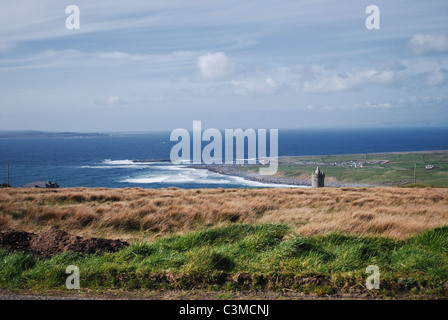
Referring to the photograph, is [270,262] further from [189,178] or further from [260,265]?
[189,178]

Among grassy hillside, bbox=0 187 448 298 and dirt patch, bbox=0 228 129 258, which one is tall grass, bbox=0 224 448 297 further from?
dirt patch, bbox=0 228 129 258

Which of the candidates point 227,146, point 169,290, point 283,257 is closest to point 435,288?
point 283,257

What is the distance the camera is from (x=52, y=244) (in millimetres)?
7504

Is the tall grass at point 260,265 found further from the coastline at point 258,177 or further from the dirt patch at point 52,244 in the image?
the coastline at point 258,177

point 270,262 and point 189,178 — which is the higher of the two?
point 270,262

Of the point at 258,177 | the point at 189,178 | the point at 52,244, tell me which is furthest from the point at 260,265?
the point at 258,177

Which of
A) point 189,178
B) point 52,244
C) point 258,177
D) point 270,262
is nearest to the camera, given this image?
point 270,262

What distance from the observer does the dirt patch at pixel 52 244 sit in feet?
23.8

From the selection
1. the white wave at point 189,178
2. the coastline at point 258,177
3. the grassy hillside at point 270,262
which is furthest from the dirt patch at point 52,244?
the coastline at point 258,177

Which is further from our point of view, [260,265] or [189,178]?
[189,178]

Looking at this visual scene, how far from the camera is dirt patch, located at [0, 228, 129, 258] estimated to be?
726 cm

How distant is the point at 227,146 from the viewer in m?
194

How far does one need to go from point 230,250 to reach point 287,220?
4165 mm
